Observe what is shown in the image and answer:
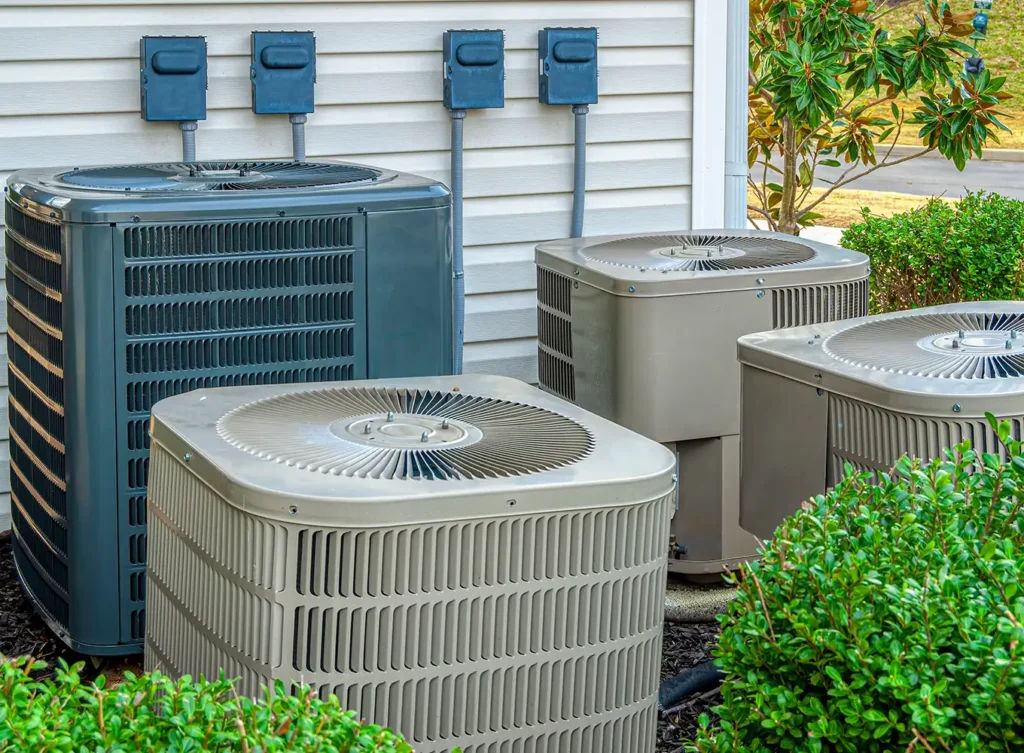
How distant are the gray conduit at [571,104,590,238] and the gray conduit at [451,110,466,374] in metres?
0.45

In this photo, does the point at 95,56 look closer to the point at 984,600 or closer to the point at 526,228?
the point at 526,228

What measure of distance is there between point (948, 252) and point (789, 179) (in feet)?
4.60

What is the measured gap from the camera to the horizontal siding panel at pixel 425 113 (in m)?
4.29

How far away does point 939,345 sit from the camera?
3047 mm

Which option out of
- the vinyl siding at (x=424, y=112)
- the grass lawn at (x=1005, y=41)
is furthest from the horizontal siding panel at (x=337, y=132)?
the grass lawn at (x=1005, y=41)

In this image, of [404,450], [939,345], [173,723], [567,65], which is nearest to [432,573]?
[404,450]

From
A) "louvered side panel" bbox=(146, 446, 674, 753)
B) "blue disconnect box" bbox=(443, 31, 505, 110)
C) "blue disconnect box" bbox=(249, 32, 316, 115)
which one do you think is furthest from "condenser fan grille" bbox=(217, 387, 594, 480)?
"blue disconnect box" bbox=(443, 31, 505, 110)

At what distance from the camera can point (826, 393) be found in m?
2.90

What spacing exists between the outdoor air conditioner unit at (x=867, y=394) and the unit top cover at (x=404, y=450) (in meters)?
0.62

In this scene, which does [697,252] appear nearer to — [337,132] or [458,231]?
[458,231]

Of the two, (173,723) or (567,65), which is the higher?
(567,65)

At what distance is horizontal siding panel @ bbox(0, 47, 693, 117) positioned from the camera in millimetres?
4254

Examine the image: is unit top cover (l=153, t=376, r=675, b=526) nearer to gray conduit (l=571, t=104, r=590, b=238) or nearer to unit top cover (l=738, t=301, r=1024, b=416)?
unit top cover (l=738, t=301, r=1024, b=416)

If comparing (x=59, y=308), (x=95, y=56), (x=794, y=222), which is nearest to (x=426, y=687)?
(x=59, y=308)
